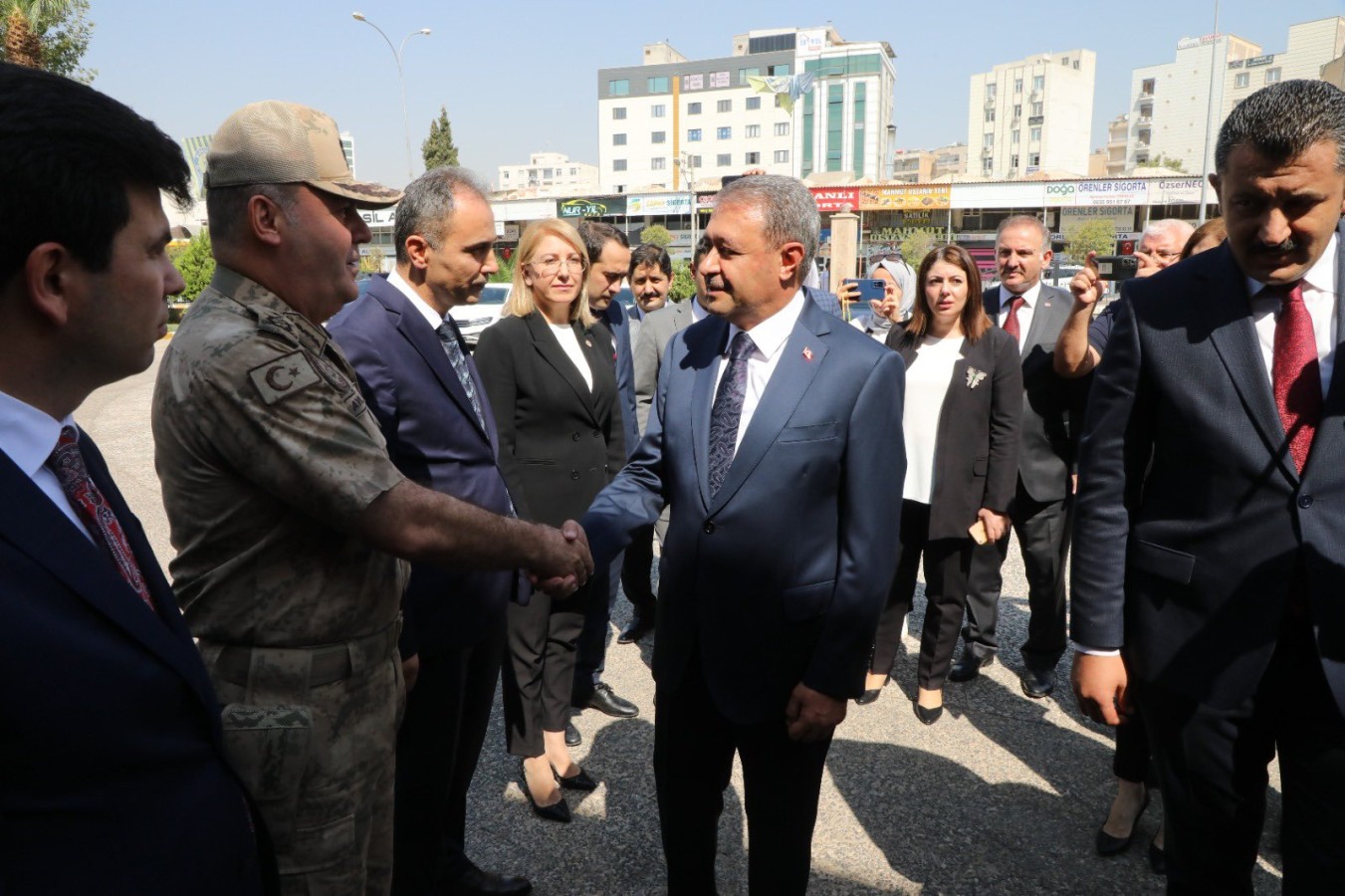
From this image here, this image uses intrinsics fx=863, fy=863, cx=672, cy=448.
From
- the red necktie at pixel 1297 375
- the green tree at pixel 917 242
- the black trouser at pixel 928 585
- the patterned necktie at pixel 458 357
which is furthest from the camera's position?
the green tree at pixel 917 242

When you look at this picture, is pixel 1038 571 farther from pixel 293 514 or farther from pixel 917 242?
pixel 917 242

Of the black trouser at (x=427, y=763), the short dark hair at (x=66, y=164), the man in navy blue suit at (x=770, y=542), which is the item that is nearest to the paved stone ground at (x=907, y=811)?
the black trouser at (x=427, y=763)

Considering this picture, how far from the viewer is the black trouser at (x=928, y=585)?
163 inches

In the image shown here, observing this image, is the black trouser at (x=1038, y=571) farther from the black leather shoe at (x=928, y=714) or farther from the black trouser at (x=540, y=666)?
the black trouser at (x=540, y=666)

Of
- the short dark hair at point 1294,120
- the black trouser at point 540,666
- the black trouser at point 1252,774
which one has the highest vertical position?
the short dark hair at point 1294,120

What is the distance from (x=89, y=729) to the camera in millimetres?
1020

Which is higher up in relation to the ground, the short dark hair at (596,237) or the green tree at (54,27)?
the green tree at (54,27)

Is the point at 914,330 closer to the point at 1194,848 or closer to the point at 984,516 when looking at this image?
the point at 984,516

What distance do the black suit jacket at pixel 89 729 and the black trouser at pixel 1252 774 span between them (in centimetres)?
198

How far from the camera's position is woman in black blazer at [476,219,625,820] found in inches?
137

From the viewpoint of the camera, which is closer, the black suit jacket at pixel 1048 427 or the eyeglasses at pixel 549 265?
the eyeglasses at pixel 549 265

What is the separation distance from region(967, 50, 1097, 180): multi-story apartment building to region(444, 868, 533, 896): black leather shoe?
97229mm

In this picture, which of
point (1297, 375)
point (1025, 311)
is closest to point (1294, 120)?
point (1297, 375)

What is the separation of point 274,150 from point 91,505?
2.75 ft
